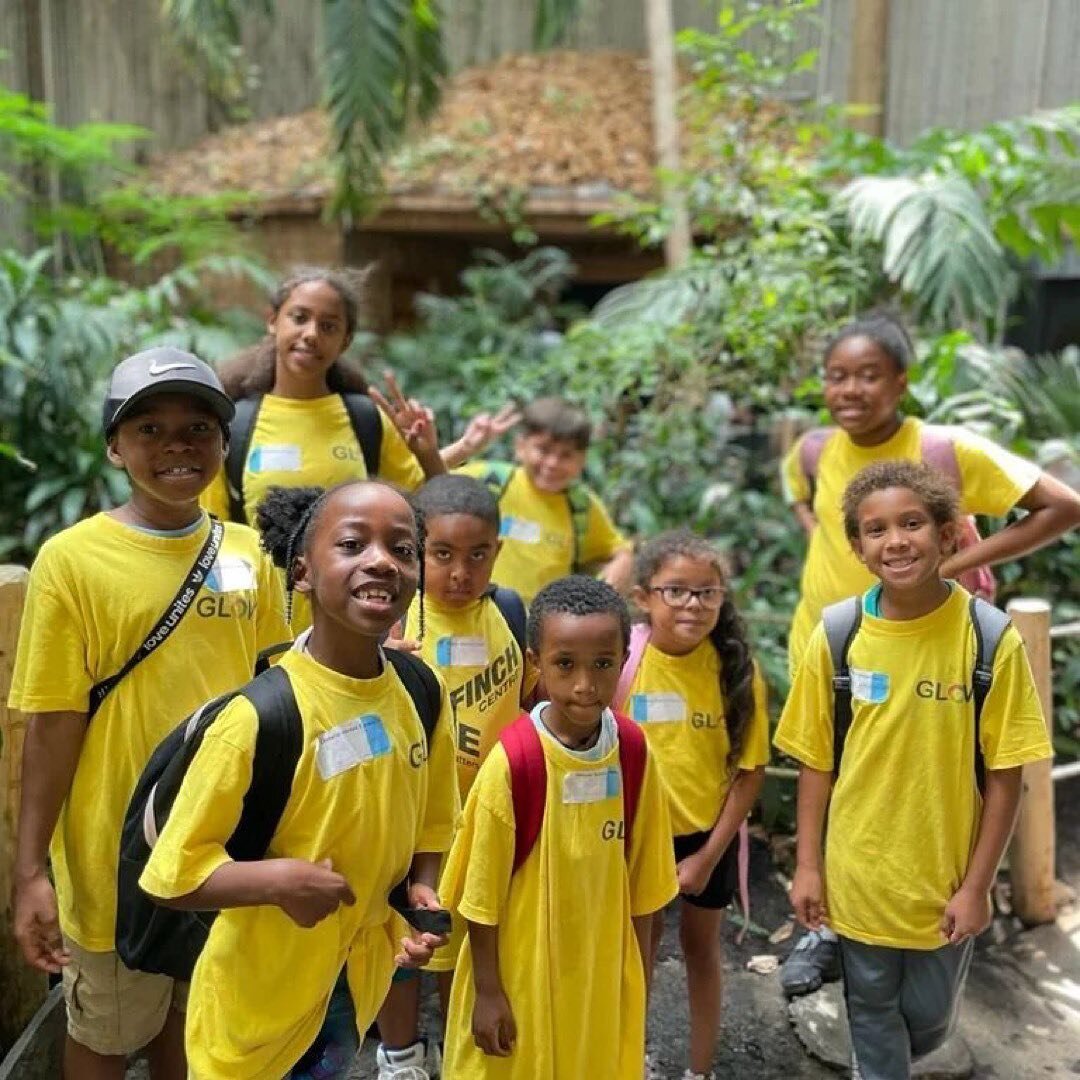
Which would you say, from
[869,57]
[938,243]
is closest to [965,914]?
[938,243]

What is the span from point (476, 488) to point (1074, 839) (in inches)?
129

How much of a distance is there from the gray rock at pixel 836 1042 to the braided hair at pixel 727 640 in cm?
103

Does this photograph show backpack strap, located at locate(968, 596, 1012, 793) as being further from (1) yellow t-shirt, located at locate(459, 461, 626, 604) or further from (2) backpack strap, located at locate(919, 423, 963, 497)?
(1) yellow t-shirt, located at locate(459, 461, 626, 604)

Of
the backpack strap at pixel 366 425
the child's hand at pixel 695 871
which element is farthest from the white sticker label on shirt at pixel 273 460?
the child's hand at pixel 695 871

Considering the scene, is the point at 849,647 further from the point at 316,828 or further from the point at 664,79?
the point at 664,79

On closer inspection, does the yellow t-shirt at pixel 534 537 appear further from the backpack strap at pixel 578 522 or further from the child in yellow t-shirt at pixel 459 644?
the child in yellow t-shirt at pixel 459 644

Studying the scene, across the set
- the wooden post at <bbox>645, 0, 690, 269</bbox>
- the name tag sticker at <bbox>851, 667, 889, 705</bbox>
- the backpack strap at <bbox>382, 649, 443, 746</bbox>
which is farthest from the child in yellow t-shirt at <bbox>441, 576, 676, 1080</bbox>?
the wooden post at <bbox>645, 0, 690, 269</bbox>

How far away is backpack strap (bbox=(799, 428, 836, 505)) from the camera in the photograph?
3.37 m

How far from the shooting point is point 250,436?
287 centimetres

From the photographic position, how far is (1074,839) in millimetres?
4379

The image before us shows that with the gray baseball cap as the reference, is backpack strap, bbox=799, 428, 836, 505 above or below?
below

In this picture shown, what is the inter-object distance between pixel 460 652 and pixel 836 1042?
1.64 meters

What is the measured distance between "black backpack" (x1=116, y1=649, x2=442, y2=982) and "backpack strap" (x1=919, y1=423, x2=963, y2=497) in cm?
191

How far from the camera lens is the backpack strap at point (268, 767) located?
1604 millimetres
